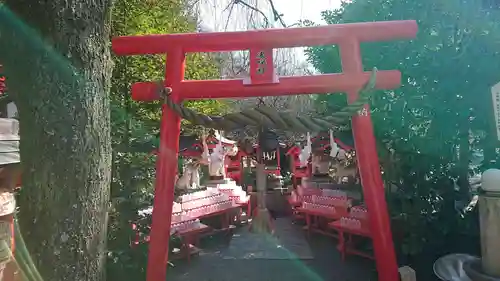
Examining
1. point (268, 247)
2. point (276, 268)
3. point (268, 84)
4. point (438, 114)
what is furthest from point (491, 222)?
point (268, 247)

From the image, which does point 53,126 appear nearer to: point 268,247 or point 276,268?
point 276,268

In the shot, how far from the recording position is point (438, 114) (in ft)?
13.1

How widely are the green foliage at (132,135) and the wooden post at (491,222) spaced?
2.97 m

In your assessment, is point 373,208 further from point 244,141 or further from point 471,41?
point 471,41

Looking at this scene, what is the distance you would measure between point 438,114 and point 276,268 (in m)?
3.00

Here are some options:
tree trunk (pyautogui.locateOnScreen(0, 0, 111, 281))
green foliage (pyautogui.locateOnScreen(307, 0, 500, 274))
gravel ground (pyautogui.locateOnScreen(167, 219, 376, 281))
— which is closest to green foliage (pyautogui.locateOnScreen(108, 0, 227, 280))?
gravel ground (pyautogui.locateOnScreen(167, 219, 376, 281))

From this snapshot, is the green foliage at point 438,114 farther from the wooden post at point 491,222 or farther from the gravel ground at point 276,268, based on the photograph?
the gravel ground at point 276,268

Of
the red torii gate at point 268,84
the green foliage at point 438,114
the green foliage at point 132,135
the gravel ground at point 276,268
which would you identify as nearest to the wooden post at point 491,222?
the red torii gate at point 268,84

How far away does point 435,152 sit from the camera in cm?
397

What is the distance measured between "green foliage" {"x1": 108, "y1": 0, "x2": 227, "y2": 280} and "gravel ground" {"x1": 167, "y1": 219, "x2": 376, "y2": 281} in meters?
1.68

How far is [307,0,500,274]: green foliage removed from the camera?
3.73 meters

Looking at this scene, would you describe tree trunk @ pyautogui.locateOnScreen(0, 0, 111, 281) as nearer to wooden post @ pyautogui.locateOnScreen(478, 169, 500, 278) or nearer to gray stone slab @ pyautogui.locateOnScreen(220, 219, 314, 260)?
wooden post @ pyautogui.locateOnScreen(478, 169, 500, 278)

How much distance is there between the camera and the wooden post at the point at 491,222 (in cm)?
277

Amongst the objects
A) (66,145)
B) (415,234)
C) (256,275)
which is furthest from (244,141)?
(256,275)
